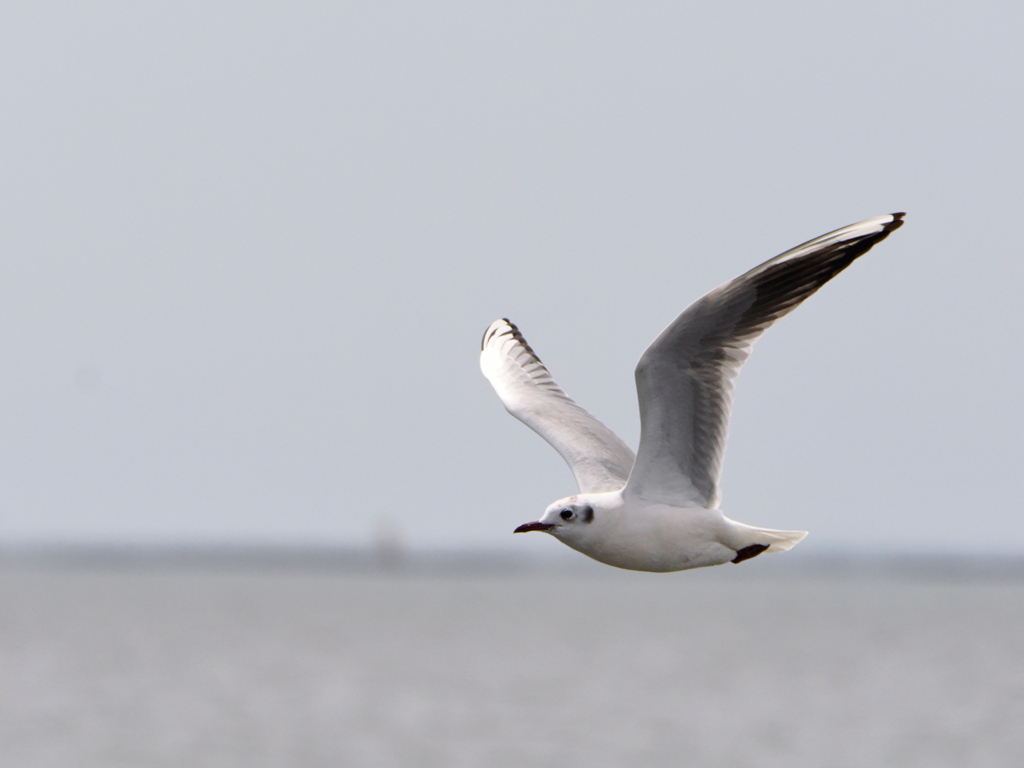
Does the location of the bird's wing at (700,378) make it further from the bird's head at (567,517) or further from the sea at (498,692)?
the sea at (498,692)

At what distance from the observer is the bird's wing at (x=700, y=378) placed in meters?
9.38

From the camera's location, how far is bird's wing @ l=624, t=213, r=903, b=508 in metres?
9.38

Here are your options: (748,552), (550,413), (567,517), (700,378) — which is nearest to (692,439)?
(700,378)

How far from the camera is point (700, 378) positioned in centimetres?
966

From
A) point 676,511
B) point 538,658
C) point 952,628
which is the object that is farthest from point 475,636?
point 676,511

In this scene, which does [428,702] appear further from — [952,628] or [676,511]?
[952,628]

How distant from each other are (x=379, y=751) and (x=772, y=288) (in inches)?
1204

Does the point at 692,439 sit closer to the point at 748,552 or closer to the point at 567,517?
the point at 748,552

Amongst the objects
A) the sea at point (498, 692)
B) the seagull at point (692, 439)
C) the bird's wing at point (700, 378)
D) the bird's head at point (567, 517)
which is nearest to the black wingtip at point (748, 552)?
the seagull at point (692, 439)

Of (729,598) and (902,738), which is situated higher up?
(729,598)

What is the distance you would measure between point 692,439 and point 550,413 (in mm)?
2564

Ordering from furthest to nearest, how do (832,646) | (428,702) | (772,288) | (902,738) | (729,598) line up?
1. (729,598)
2. (832,646)
3. (428,702)
4. (902,738)
5. (772,288)

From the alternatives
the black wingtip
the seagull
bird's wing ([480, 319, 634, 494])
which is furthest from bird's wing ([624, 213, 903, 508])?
bird's wing ([480, 319, 634, 494])

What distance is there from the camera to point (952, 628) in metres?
107
